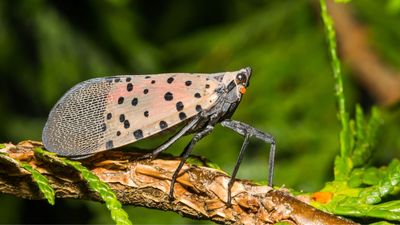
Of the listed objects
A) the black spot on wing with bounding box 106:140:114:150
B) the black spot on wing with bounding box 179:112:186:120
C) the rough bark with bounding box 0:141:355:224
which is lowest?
the rough bark with bounding box 0:141:355:224

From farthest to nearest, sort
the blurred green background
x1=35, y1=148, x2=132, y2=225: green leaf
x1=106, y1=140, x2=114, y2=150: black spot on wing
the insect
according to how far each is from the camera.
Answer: the blurred green background < the insect < x1=106, y1=140, x2=114, y2=150: black spot on wing < x1=35, y1=148, x2=132, y2=225: green leaf

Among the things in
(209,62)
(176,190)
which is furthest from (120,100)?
(209,62)

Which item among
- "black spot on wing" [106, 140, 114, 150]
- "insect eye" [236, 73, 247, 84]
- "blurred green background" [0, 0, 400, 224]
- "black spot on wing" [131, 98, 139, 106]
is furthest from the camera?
"blurred green background" [0, 0, 400, 224]

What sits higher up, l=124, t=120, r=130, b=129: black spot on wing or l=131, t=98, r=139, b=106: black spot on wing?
l=131, t=98, r=139, b=106: black spot on wing

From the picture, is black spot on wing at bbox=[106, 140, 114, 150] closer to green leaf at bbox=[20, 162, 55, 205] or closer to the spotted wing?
the spotted wing

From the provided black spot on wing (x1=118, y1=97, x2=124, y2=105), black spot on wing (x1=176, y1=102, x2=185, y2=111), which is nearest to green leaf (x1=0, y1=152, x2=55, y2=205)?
black spot on wing (x1=118, y1=97, x2=124, y2=105)

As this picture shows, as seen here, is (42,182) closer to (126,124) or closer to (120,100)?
(126,124)

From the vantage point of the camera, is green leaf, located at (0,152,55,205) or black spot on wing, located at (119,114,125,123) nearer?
green leaf, located at (0,152,55,205)
